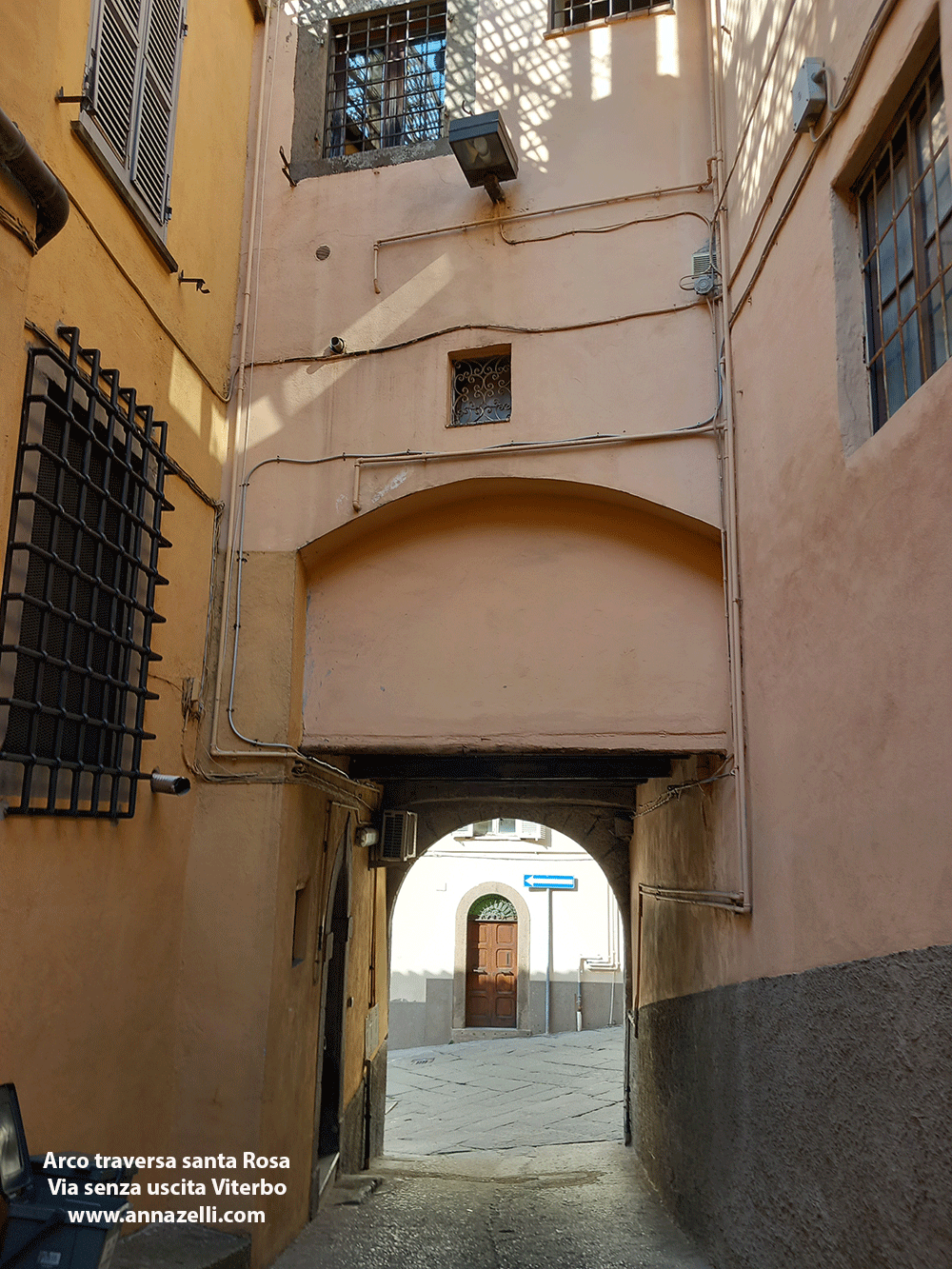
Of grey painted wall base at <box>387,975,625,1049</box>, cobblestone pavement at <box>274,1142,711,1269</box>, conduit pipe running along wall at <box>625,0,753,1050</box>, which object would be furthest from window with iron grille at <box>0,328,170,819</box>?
grey painted wall base at <box>387,975,625,1049</box>

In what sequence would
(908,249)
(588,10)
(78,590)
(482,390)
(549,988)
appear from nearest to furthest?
(908,249) → (78,590) → (482,390) → (588,10) → (549,988)

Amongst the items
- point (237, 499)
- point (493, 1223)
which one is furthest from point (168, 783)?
point (493, 1223)

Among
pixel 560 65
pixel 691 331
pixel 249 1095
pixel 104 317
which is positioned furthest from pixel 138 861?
pixel 560 65

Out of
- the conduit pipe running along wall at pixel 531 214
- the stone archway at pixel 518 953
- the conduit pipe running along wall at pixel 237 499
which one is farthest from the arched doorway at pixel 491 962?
the conduit pipe running along wall at pixel 531 214

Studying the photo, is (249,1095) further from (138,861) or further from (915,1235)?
(915,1235)

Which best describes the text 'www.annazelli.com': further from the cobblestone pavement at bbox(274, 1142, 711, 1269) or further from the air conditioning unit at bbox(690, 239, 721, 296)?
the air conditioning unit at bbox(690, 239, 721, 296)

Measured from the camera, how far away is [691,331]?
6035mm

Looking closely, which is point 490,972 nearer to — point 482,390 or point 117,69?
point 482,390

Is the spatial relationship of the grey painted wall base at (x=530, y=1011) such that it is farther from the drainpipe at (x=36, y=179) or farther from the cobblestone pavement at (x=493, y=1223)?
the drainpipe at (x=36, y=179)

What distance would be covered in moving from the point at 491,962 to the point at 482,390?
13.9 meters

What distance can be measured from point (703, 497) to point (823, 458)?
1559 mm

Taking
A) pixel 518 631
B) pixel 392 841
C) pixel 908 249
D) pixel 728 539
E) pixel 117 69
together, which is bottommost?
pixel 392 841

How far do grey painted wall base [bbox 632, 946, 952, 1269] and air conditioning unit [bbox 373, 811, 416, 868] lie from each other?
141 inches

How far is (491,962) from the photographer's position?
18.1 metres
